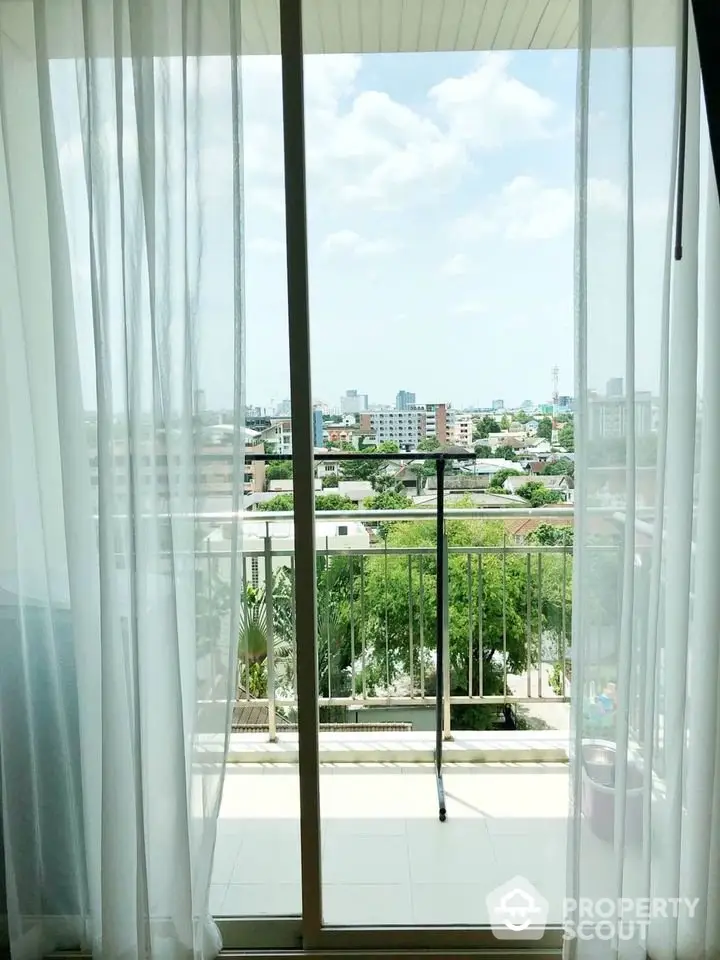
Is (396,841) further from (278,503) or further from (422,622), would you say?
(278,503)

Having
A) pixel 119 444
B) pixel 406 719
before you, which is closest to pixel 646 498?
pixel 119 444

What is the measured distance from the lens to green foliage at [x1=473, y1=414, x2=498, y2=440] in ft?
7.14

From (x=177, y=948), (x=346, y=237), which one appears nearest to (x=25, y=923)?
(x=177, y=948)

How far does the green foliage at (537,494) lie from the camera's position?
2.32 metres

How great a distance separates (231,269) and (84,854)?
1418mm

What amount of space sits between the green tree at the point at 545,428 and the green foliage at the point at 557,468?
11 cm

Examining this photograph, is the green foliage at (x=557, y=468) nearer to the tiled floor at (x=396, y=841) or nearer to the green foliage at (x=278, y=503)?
the green foliage at (x=278, y=503)

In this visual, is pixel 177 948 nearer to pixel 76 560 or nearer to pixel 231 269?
pixel 76 560

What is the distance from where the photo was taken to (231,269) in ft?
4.83

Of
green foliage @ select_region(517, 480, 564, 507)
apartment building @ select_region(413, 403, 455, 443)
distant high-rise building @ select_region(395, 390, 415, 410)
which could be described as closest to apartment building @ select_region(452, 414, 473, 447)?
apartment building @ select_region(413, 403, 455, 443)

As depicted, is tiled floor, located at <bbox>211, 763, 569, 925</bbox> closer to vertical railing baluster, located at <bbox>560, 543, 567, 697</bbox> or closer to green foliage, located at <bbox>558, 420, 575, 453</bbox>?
vertical railing baluster, located at <bbox>560, 543, 567, 697</bbox>

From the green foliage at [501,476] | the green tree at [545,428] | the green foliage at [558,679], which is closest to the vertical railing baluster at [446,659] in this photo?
the green foliage at [501,476]

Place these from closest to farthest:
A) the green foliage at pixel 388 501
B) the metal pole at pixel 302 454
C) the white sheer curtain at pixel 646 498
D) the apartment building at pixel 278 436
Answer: the white sheer curtain at pixel 646 498 < the metal pole at pixel 302 454 < the apartment building at pixel 278 436 < the green foliage at pixel 388 501

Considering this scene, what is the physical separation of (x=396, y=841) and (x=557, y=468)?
4.35ft
